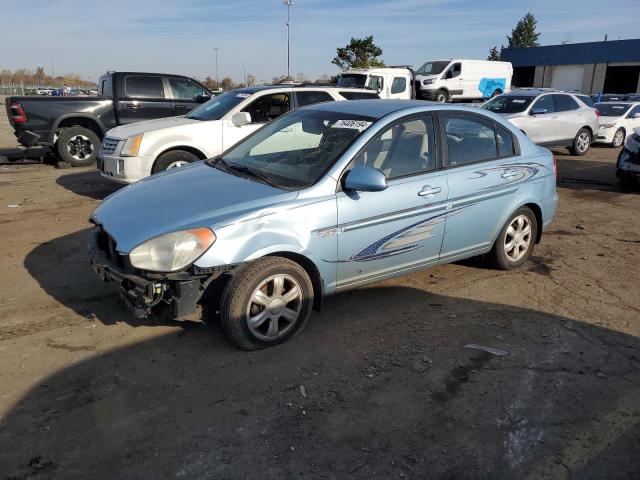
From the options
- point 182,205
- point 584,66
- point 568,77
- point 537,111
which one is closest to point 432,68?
point 537,111

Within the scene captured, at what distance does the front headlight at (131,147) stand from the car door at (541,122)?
9.20 metres

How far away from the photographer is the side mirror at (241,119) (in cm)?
749

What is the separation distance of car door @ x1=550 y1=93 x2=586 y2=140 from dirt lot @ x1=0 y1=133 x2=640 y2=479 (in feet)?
31.1

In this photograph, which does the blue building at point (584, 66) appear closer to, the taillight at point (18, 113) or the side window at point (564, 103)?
the side window at point (564, 103)

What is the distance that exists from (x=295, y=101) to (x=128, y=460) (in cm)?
689

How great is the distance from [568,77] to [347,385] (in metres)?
56.2

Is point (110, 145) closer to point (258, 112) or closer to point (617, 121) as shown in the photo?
point (258, 112)

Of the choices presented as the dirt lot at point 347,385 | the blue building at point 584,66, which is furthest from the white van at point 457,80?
the blue building at point 584,66

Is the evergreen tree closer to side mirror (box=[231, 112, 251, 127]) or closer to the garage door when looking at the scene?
the garage door

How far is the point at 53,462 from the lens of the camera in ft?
Answer: 8.69

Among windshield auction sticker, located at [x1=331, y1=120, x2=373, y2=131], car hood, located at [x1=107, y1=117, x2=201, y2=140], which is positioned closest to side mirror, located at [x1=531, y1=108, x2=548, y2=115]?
car hood, located at [x1=107, y1=117, x2=201, y2=140]

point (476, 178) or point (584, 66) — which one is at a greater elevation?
point (584, 66)

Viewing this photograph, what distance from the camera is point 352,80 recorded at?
20031mm

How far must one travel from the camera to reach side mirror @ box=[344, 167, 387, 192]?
148 inches
